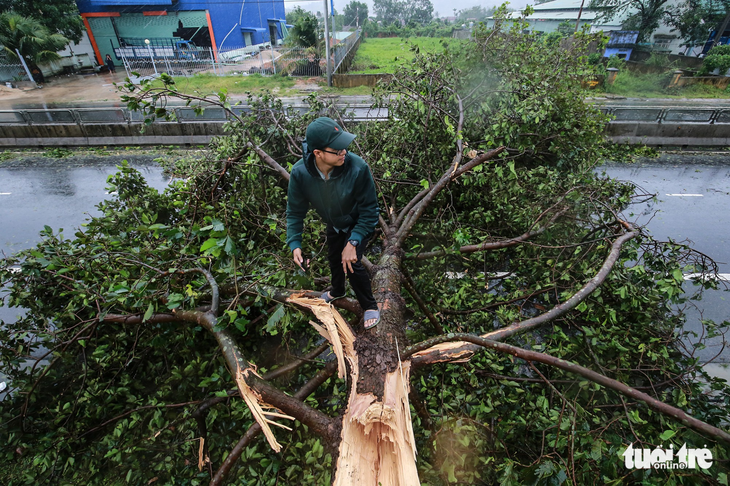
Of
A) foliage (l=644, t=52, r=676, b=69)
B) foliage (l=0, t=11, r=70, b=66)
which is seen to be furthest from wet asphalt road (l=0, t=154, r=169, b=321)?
foliage (l=644, t=52, r=676, b=69)

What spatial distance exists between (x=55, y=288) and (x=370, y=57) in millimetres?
28672

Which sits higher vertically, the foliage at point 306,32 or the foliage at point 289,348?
the foliage at point 306,32

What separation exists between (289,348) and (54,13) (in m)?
27.6

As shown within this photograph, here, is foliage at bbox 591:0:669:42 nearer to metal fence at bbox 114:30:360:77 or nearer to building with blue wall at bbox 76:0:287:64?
metal fence at bbox 114:30:360:77

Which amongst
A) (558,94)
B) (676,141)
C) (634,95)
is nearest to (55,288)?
(558,94)

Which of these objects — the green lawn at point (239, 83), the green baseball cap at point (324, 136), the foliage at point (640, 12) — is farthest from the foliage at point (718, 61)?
the green baseball cap at point (324, 136)

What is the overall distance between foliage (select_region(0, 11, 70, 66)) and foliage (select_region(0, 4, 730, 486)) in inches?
806

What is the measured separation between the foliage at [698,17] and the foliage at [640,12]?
833 mm

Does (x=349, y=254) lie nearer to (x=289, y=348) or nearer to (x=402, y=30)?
(x=289, y=348)

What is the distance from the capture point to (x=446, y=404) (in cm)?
276

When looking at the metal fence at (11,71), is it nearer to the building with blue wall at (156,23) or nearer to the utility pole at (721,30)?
the building with blue wall at (156,23)

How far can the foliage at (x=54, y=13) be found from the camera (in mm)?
18141

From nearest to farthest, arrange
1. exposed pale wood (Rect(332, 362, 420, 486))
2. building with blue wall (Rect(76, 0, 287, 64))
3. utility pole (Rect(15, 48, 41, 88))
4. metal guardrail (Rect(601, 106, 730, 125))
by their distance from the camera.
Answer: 1. exposed pale wood (Rect(332, 362, 420, 486))
2. metal guardrail (Rect(601, 106, 730, 125))
3. utility pole (Rect(15, 48, 41, 88))
4. building with blue wall (Rect(76, 0, 287, 64))

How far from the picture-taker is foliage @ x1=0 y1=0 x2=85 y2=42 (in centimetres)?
1814
